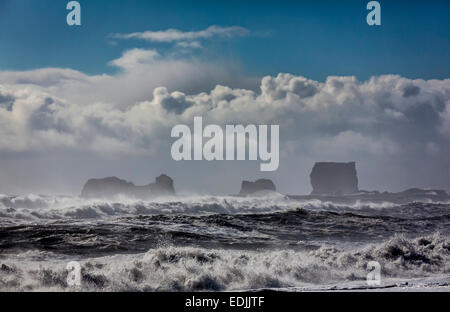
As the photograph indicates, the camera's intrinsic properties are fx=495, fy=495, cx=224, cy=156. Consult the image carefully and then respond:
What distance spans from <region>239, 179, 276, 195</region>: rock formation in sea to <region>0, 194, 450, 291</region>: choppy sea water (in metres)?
0.59

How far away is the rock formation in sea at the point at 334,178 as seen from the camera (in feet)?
76.2

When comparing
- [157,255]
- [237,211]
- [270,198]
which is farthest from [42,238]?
[270,198]

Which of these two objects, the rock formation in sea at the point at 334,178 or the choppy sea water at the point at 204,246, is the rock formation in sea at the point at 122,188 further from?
the rock formation in sea at the point at 334,178

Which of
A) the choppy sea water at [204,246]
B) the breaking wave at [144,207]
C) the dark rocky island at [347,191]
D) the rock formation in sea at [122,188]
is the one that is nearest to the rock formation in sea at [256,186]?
the breaking wave at [144,207]

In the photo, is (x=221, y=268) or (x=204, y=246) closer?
(x=221, y=268)

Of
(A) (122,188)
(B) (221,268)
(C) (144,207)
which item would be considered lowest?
(B) (221,268)

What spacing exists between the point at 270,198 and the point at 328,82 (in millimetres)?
8788

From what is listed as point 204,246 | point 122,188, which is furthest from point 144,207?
point 204,246

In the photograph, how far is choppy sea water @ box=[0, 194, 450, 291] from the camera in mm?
10133

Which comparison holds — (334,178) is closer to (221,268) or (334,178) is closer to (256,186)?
(256,186)

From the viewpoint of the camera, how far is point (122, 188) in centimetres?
2242

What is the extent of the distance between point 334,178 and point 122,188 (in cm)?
1241
